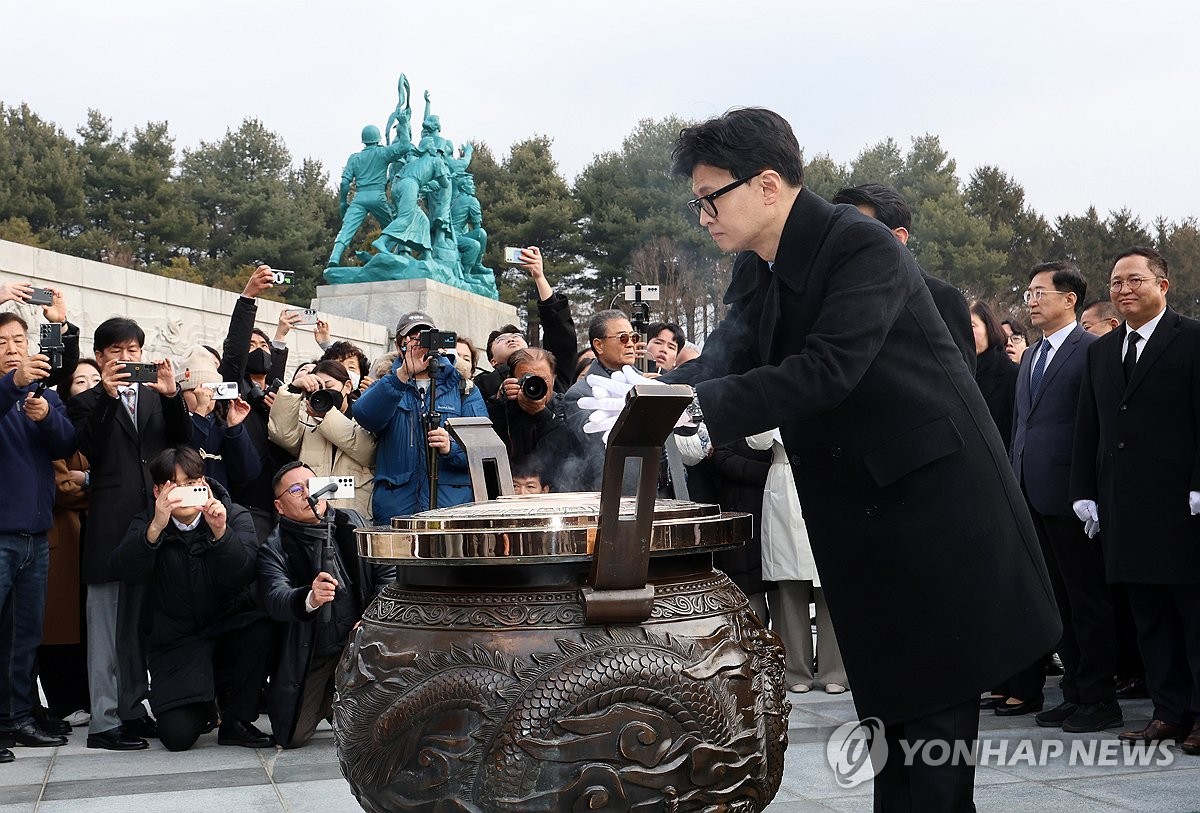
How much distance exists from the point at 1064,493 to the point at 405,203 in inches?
635

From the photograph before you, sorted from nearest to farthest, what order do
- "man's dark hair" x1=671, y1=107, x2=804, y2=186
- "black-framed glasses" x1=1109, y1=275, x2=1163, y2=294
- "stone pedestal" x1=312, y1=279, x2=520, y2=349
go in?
1. "man's dark hair" x1=671, y1=107, x2=804, y2=186
2. "black-framed glasses" x1=1109, y1=275, x2=1163, y2=294
3. "stone pedestal" x1=312, y1=279, x2=520, y2=349

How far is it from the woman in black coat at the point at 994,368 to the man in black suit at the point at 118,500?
388 centimetres

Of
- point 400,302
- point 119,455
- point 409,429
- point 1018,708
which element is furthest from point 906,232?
point 400,302

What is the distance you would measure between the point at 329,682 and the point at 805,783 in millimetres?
2070

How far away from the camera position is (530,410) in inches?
215

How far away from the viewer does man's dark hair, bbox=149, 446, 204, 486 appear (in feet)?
15.9

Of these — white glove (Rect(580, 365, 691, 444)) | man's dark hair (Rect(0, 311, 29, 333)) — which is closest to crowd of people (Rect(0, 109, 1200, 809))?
man's dark hair (Rect(0, 311, 29, 333))

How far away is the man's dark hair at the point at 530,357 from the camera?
225 inches

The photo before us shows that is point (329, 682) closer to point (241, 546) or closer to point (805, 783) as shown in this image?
point (241, 546)

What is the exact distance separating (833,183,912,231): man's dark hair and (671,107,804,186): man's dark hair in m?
1.21

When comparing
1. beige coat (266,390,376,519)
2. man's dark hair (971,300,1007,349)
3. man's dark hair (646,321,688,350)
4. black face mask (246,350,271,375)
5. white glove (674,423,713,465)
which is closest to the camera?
white glove (674,423,713,465)

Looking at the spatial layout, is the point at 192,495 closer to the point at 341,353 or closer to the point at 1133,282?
the point at 341,353

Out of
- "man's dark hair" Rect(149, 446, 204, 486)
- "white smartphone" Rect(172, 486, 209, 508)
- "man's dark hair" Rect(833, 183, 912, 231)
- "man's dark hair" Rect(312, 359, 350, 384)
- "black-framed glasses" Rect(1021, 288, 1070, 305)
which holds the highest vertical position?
"man's dark hair" Rect(833, 183, 912, 231)

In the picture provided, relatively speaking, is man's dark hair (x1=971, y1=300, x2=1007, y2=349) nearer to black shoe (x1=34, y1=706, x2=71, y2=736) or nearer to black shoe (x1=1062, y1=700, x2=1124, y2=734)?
black shoe (x1=1062, y1=700, x2=1124, y2=734)
